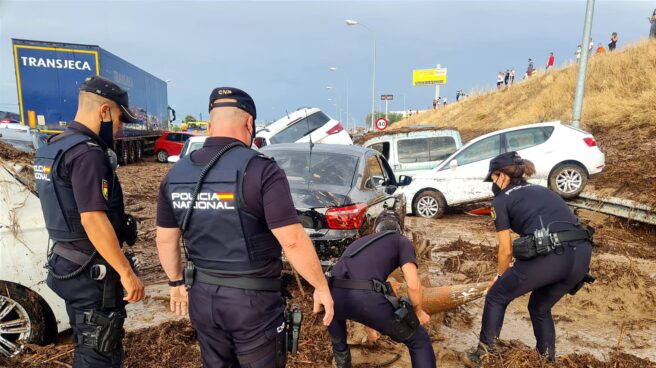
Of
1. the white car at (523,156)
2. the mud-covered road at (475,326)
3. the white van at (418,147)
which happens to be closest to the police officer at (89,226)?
the mud-covered road at (475,326)

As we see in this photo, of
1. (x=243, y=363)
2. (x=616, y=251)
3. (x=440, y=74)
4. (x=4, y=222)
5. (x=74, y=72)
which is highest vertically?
(x=440, y=74)

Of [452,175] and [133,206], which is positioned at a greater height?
[452,175]

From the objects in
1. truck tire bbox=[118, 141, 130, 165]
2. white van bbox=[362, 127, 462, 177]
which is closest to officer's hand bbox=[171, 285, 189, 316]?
white van bbox=[362, 127, 462, 177]

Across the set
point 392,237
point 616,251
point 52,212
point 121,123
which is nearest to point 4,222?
point 52,212

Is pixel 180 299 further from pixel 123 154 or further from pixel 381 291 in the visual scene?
pixel 123 154

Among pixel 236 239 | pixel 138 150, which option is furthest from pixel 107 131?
pixel 138 150

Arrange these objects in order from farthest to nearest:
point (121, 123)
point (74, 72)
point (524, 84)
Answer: point (524, 84) < point (74, 72) < point (121, 123)

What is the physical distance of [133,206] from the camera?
362 inches

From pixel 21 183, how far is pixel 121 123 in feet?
4.37

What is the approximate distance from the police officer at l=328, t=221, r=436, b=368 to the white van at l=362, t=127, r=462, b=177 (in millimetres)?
8356

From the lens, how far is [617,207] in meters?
7.52

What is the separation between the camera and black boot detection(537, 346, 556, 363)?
304cm

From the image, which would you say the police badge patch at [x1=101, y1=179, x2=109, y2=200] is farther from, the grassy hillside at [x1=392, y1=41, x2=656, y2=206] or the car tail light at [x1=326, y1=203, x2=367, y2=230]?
the grassy hillside at [x1=392, y1=41, x2=656, y2=206]

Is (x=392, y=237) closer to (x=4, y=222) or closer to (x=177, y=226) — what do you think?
(x=177, y=226)
